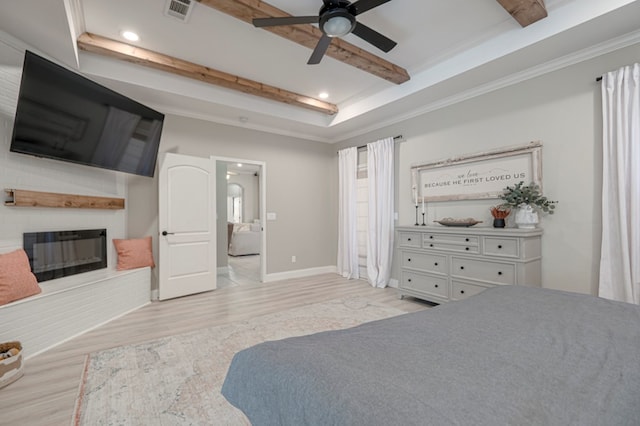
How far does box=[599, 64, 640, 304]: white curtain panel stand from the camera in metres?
2.51

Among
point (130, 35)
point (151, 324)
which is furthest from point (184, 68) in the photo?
point (151, 324)

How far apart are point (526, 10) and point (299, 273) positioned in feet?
15.4

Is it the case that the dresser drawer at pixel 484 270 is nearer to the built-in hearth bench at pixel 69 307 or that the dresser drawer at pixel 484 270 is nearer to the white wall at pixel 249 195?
the built-in hearth bench at pixel 69 307

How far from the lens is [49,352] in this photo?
255 centimetres

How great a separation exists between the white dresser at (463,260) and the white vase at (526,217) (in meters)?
0.09

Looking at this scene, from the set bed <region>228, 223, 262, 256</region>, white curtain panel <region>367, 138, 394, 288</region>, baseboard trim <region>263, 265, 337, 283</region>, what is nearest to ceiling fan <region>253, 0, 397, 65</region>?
white curtain panel <region>367, 138, 394, 288</region>

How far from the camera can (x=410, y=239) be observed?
3957mm

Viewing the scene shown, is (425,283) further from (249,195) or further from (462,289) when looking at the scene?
(249,195)

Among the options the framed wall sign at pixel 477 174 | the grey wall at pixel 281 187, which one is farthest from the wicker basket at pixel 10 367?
the framed wall sign at pixel 477 174

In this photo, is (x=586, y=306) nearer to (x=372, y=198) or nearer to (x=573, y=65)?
(x=573, y=65)

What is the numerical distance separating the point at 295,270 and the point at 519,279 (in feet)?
11.8

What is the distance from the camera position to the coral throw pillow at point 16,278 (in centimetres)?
236

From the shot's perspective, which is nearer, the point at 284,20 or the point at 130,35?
the point at 284,20

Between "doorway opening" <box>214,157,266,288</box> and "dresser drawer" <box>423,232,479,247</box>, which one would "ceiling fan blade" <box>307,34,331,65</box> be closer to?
"dresser drawer" <box>423,232,479,247</box>
